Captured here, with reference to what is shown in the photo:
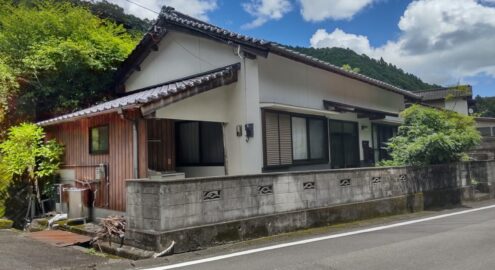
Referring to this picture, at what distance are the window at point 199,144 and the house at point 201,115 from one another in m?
0.03

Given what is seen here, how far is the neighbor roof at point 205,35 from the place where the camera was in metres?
11.0

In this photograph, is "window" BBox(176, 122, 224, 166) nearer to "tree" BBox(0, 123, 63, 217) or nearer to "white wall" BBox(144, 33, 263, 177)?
"white wall" BBox(144, 33, 263, 177)

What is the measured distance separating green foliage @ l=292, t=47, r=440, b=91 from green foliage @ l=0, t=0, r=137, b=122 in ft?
68.4

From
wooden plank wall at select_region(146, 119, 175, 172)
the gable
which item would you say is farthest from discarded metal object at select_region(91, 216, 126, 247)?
the gable

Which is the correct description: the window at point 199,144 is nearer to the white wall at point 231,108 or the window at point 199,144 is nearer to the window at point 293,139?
the white wall at point 231,108

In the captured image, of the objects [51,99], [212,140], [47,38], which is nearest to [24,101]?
[51,99]

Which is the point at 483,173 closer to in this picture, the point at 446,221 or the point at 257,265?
the point at 446,221

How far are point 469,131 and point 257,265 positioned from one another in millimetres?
10879

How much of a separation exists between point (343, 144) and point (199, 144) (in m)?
7.01

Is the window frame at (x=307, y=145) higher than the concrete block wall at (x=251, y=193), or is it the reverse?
the window frame at (x=307, y=145)

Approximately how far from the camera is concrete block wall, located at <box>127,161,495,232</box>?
7.09 m

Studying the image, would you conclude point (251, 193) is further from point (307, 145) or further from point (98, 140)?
point (307, 145)

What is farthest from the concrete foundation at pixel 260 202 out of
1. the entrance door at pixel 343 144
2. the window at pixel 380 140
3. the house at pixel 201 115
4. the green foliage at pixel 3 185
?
the green foliage at pixel 3 185

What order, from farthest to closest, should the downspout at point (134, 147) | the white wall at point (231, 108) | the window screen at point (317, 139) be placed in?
the window screen at point (317, 139) → the white wall at point (231, 108) → the downspout at point (134, 147)
